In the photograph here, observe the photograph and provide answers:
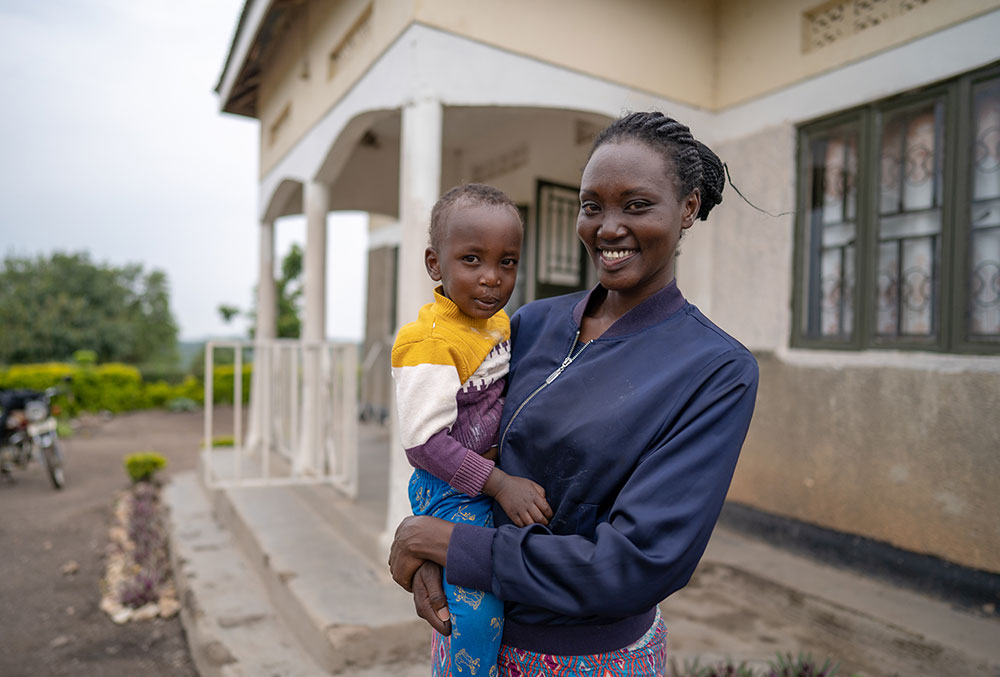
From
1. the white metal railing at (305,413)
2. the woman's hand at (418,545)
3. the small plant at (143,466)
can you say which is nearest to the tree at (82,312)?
the small plant at (143,466)

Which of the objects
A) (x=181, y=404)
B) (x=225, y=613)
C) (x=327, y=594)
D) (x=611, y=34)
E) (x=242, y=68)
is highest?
(x=242, y=68)

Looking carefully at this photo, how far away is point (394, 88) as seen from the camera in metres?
4.20

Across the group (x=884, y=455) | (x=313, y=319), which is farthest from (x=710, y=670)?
(x=313, y=319)

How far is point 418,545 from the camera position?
4.05 ft

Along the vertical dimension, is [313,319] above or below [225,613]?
above

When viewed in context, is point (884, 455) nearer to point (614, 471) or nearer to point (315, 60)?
point (614, 471)

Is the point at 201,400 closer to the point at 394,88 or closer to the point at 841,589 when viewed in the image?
the point at 394,88

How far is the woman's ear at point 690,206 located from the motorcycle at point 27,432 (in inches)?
350

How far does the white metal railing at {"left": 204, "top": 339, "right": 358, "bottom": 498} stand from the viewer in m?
5.11

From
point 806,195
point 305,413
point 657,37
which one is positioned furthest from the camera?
point 305,413

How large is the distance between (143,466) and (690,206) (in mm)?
7852

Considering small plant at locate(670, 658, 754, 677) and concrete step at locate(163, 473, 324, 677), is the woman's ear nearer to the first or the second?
small plant at locate(670, 658, 754, 677)

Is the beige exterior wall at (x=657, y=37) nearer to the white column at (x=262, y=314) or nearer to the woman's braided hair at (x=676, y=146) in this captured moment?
the white column at (x=262, y=314)

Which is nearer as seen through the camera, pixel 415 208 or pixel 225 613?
pixel 415 208
